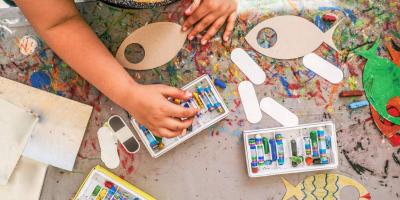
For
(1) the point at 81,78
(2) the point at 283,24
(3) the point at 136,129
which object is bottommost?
(3) the point at 136,129

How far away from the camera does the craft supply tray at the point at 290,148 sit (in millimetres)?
803

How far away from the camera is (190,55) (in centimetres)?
82

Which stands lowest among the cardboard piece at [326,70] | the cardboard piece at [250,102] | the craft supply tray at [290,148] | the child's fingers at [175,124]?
the craft supply tray at [290,148]

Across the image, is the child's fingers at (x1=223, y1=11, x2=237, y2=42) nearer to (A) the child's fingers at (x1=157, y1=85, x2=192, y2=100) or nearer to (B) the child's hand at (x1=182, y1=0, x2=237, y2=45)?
(B) the child's hand at (x1=182, y1=0, x2=237, y2=45)

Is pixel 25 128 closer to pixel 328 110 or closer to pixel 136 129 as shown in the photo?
pixel 136 129

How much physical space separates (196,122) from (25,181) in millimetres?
355

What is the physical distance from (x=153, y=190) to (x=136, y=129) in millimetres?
126

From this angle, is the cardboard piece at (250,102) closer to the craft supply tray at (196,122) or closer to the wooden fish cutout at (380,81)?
the craft supply tray at (196,122)

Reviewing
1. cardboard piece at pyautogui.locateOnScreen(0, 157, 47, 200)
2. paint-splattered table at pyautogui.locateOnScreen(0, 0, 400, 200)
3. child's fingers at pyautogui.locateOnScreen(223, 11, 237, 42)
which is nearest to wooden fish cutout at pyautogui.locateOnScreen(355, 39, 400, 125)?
paint-splattered table at pyautogui.locateOnScreen(0, 0, 400, 200)

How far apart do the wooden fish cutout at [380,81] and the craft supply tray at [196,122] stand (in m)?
0.29

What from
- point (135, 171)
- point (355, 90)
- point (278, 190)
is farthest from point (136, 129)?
point (355, 90)

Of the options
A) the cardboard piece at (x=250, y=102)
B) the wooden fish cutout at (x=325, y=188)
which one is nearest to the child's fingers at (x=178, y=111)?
the cardboard piece at (x=250, y=102)

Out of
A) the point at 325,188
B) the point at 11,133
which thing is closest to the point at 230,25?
the point at 325,188

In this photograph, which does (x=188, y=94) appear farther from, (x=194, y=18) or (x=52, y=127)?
(x=52, y=127)
